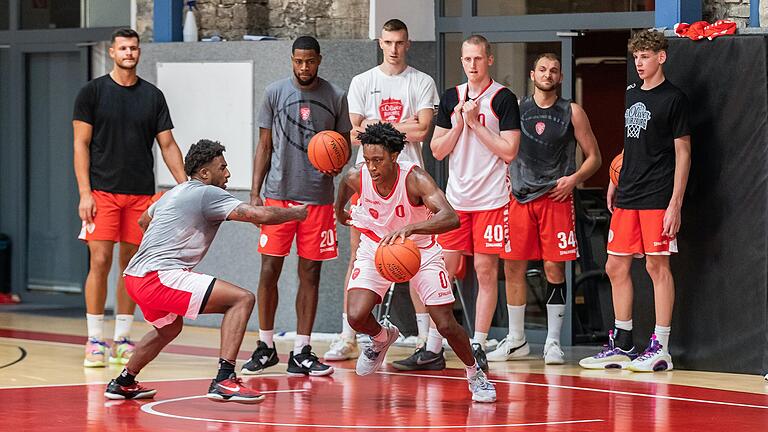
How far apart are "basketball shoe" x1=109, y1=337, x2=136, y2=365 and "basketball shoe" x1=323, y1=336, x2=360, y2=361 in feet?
4.42

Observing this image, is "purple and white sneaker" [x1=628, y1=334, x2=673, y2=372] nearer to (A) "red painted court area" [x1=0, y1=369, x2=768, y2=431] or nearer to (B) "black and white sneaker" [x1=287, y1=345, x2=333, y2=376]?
(A) "red painted court area" [x1=0, y1=369, x2=768, y2=431]

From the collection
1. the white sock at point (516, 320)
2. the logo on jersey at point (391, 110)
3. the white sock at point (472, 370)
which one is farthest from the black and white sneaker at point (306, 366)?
the logo on jersey at point (391, 110)

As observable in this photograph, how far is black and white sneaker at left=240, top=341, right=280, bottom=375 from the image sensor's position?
927 centimetres

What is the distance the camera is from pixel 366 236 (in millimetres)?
8469

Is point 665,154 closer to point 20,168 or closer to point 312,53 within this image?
point 312,53

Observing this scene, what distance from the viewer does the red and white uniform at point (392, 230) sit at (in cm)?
819

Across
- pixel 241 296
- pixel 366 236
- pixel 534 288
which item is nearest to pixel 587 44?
pixel 534 288

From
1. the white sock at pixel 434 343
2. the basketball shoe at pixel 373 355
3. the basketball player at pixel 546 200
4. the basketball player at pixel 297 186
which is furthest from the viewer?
the basketball player at pixel 546 200

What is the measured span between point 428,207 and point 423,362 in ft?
5.63

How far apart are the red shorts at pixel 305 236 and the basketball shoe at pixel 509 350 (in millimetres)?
1430

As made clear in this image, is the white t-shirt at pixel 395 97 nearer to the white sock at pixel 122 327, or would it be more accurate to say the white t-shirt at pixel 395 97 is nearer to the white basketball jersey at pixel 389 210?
the white basketball jersey at pixel 389 210

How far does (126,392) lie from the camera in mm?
8180

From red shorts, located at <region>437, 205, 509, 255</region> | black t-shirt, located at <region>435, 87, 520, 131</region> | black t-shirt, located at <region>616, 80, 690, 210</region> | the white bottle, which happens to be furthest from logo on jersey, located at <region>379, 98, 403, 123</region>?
the white bottle

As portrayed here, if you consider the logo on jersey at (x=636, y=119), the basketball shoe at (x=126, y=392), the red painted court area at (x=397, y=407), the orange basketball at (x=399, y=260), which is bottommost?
the red painted court area at (x=397, y=407)
